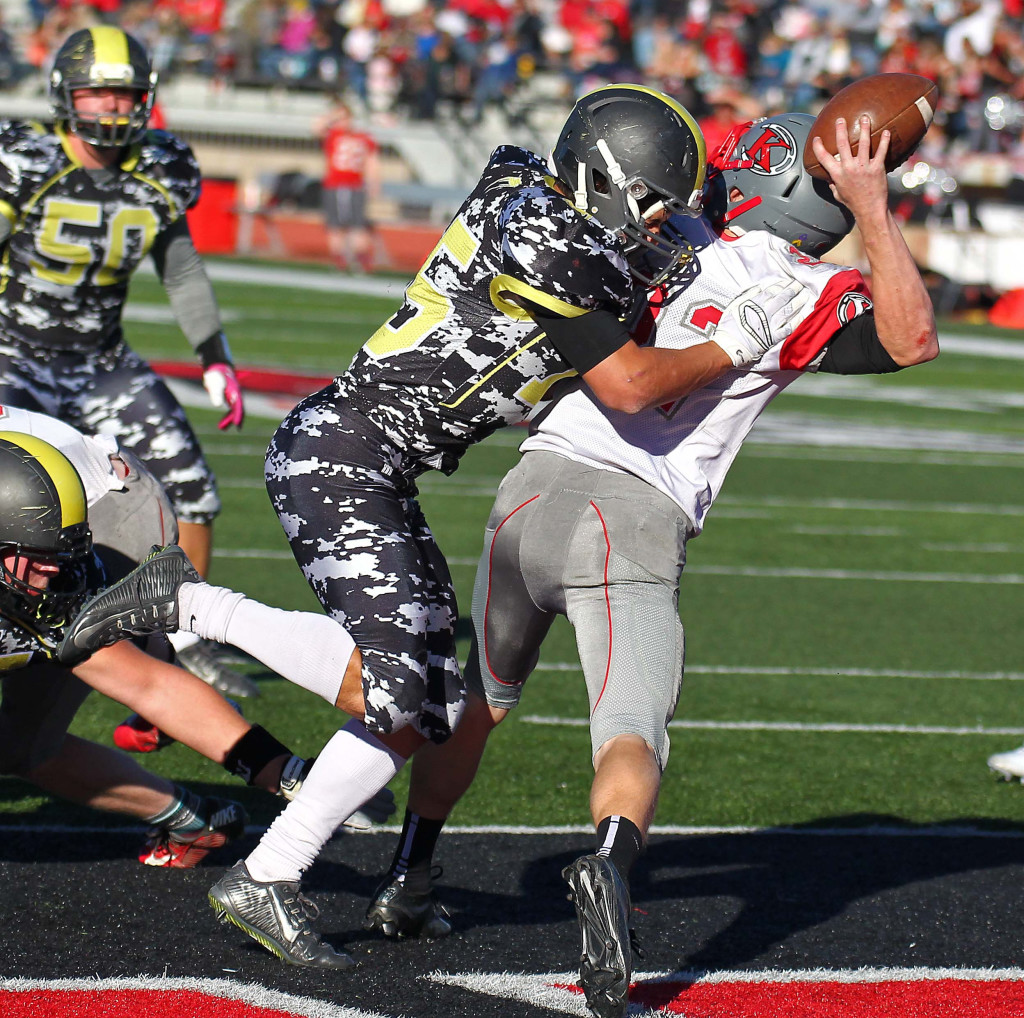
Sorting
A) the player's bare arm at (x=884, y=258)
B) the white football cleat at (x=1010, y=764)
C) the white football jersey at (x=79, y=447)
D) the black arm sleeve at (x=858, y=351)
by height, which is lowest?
the white football cleat at (x=1010, y=764)

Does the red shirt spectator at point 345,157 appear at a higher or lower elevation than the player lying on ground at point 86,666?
lower

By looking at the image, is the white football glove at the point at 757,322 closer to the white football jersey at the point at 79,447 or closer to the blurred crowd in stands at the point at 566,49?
the white football jersey at the point at 79,447

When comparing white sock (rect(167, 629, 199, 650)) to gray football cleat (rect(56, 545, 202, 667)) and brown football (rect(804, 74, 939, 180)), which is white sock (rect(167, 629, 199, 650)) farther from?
brown football (rect(804, 74, 939, 180))

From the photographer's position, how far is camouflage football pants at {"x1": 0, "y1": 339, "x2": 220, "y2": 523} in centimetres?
510

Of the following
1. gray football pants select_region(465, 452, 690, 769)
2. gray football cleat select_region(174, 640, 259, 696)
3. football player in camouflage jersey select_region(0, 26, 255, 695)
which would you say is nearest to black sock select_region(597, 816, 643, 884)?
gray football pants select_region(465, 452, 690, 769)

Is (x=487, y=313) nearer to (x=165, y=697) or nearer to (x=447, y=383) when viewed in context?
(x=447, y=383)

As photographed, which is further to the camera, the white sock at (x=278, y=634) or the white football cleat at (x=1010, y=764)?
the white football cleat at (x=1010, y=764)

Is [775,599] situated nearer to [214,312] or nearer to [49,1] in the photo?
[214,312]

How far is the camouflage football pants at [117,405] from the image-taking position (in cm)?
510

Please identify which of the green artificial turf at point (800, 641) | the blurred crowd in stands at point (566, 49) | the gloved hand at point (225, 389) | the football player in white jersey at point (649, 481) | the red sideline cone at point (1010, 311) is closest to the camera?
the football player in white jersey at point (649, 481)

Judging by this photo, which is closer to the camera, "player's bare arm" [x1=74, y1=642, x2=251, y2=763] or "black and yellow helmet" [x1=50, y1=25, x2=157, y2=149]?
"player's bare arm" [x1=74, y1=642, x2=251, y2=763]

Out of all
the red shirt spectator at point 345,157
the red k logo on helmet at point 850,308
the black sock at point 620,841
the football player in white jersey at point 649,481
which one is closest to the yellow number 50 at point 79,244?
the football player in white jersey at point 649,481

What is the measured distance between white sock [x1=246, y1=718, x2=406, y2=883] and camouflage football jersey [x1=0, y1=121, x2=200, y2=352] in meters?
2.44

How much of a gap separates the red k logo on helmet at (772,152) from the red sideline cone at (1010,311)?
55.8 ft
